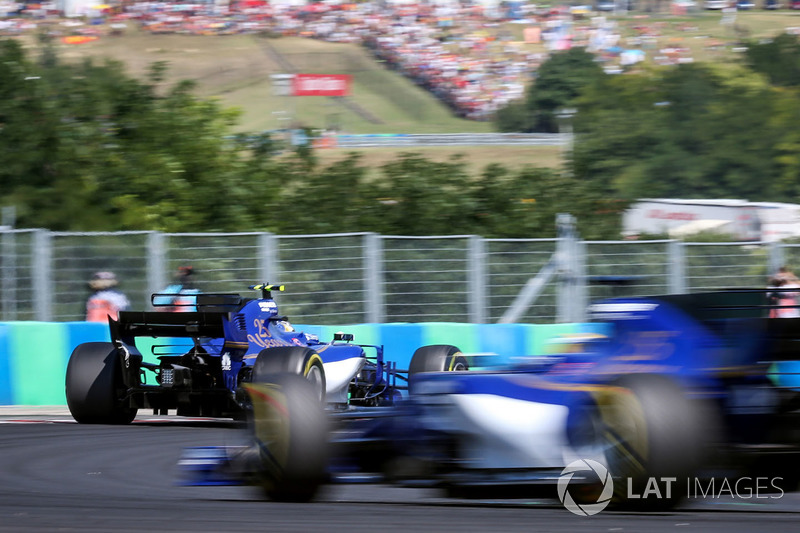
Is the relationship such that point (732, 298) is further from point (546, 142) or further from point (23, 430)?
point (546, 142)

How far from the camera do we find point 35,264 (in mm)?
12906

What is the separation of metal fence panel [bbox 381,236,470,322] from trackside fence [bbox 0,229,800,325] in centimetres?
1

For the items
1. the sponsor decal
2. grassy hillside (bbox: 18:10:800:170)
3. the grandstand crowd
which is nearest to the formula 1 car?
grassy hillside (bbox: 18:10:800:170)

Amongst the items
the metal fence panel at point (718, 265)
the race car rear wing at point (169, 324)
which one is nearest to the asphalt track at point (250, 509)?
the race car rear wing at point (169, 324)

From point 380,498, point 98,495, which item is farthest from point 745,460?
point 98,495

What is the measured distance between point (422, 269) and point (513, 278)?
1.05 metres

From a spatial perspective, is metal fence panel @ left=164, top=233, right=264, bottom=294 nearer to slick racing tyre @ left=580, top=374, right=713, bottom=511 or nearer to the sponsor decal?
slick racing tyre @ left=580, top=374, right=713, bottom=511

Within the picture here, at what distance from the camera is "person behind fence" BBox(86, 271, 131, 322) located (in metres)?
12.8

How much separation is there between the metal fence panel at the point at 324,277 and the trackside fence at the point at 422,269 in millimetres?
11

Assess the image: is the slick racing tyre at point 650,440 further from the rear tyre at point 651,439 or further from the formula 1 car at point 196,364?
the formula 1 car at point 196,364

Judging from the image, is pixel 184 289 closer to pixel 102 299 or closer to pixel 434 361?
pixel 102 299

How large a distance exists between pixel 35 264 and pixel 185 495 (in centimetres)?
706

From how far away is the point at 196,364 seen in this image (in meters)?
10.6

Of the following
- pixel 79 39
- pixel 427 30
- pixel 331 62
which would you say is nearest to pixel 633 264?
pixel 427 30
